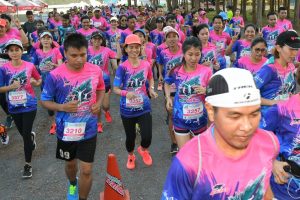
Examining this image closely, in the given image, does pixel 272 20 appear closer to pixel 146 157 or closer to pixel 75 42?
pixel 146 157

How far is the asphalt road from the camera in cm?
533

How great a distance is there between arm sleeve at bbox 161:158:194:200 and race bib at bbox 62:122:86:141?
8.18ft

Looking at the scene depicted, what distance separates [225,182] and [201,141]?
0.88 ft

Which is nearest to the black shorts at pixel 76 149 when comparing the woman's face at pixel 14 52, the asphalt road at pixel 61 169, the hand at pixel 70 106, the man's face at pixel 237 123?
the hand at pixel 70 106

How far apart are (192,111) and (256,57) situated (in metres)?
2.03

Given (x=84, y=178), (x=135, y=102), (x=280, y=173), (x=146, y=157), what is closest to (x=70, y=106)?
(x=84, y=178)

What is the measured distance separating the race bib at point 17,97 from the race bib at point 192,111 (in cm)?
254

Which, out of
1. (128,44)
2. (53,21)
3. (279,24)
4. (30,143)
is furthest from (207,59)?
(53,21)

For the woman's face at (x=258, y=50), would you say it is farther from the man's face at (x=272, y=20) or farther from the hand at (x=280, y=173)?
the man's face at (x=272, y=20)

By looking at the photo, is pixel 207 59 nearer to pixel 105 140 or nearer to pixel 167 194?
pixel 105 140

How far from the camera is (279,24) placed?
37.1 feet

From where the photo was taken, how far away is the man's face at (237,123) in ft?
6.41

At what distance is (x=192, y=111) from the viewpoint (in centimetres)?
502

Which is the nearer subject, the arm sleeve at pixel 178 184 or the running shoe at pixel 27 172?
the arm sleeve at pixel 178 184
